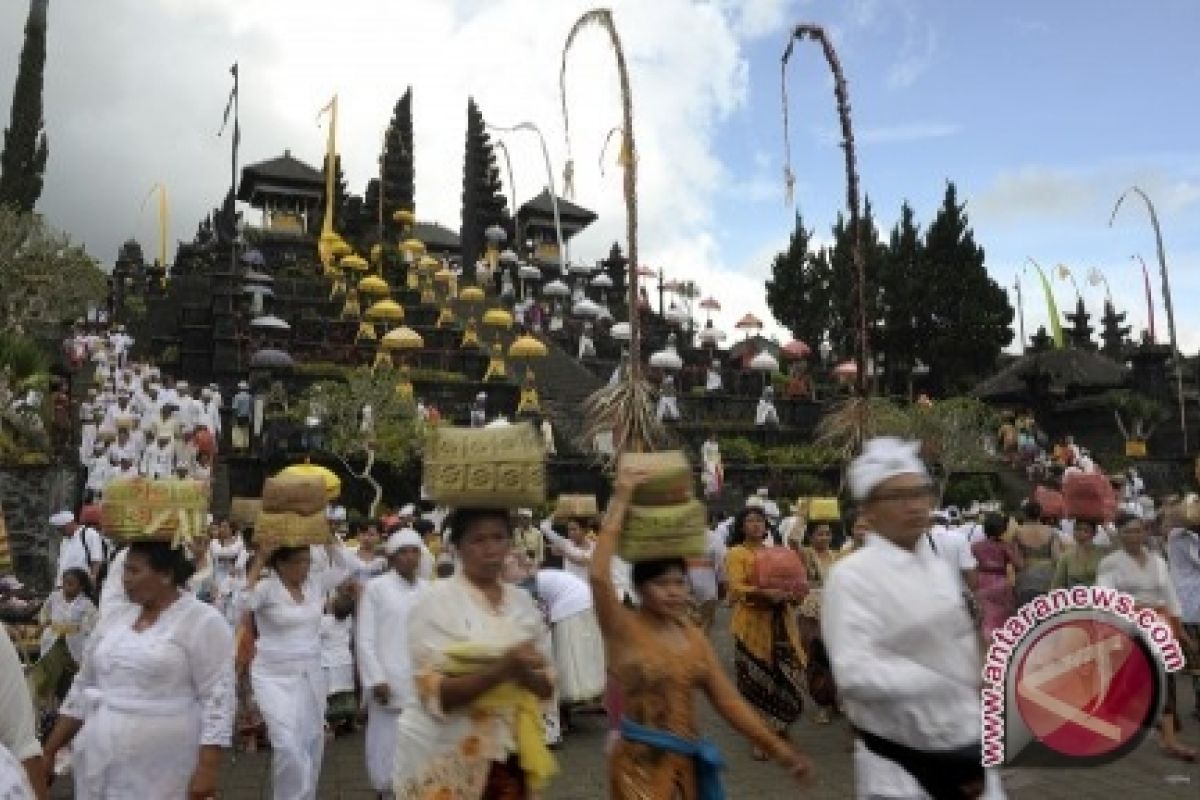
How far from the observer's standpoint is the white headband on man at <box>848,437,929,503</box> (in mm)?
3596

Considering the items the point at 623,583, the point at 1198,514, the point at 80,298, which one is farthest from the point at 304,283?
the point at 1198,514

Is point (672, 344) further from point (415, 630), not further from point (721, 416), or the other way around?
point (415, 630)

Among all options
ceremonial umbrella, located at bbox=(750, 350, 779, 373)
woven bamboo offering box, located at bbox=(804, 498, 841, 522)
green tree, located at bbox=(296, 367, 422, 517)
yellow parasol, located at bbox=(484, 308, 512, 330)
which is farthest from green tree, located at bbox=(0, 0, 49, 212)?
woven bamboo offering box, located at bbox=(804, 498, 841, 522)

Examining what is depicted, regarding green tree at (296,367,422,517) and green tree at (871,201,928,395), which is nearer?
green tree at (296,367,422,517)

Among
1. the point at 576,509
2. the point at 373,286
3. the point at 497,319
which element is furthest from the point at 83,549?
the point at 373,286

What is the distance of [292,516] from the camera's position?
18.3 ft

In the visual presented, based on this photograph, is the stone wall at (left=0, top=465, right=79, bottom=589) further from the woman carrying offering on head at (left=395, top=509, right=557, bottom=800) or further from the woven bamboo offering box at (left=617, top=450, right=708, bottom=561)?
the woven bamboo offering box at (left=617, top=450, right=708, bottom=561)

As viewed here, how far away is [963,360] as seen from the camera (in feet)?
140

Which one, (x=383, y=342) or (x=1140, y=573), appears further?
(x=383, y=342)

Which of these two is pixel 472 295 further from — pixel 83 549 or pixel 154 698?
pixel 154 698

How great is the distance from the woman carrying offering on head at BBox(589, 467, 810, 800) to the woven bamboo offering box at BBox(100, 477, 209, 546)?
1.67 metres

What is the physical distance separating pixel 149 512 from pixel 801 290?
49.3m

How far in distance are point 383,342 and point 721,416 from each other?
31.7 ft

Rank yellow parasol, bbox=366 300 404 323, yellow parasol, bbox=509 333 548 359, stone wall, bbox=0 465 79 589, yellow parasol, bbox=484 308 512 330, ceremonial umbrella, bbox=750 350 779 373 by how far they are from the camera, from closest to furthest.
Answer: stone wall, bbox=0 465 79 589
yellow parasol, bbox=509 333 548 359
yellow parasol, bbox=366 300 404 323
yellow parasol, bbox=484 308 512 330
ceremonial umbrella, bbox=750 350 779 373
